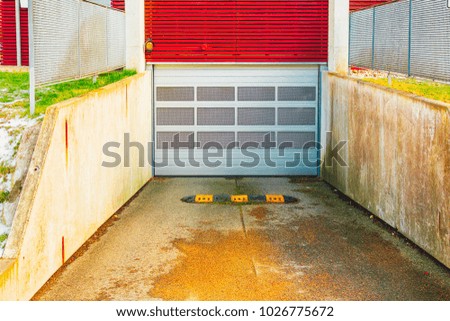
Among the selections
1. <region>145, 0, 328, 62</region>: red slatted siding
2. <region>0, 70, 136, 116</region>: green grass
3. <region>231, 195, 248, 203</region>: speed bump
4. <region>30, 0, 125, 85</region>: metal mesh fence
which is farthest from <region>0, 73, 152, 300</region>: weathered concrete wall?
<region>145, 0, 328, 62</region>: red slatted siding

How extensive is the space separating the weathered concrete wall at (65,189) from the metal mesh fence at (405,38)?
14.8 ft

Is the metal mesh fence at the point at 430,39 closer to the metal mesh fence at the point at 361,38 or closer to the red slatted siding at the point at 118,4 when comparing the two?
the metal mesh fence at the point at 361,38

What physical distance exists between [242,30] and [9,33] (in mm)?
8804

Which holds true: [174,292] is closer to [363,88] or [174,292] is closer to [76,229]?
[76,229]

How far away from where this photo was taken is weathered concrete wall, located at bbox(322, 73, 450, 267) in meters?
9.45

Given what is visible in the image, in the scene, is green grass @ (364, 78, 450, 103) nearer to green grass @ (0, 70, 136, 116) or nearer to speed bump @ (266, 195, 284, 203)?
speed bump @ (266, 195, 284, 203)

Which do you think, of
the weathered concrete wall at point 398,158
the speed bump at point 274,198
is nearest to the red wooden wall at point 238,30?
the weathered concrete wall at point 398,158

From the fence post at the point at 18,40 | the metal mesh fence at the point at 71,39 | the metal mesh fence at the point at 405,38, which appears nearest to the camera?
the metal mesh fence at the point at 71,39

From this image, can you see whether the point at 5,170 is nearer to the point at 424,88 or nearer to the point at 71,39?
the point at 71,39

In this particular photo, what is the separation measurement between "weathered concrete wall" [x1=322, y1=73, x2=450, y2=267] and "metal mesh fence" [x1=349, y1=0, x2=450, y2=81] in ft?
2.30

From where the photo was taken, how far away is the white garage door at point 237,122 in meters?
17.7

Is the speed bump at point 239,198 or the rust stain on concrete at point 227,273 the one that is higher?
the rust stain on concrete at point 227,273

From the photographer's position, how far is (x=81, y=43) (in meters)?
13.0

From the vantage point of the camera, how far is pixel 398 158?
11.2 m
